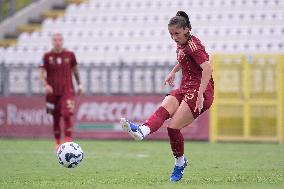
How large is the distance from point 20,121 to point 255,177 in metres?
12.2

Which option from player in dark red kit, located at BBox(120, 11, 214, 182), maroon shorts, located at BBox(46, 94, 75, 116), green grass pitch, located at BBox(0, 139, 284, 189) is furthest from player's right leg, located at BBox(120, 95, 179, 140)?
maroon shorts, located at BBox(46, 94, 75, 116)

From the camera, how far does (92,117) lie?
21594 mm

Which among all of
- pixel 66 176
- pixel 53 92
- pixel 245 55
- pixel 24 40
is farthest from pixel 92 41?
pixel 66 176

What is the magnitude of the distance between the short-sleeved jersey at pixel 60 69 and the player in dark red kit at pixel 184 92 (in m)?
6.73

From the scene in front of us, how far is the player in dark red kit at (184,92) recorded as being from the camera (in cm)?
1009

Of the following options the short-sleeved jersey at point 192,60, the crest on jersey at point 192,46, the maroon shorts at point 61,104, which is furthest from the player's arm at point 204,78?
the maroon shorts at point 61,104

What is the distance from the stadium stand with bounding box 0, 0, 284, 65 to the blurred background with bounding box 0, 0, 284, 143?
32mm

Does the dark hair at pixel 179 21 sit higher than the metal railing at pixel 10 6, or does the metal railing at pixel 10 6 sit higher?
the metal railing at pixel 10 6

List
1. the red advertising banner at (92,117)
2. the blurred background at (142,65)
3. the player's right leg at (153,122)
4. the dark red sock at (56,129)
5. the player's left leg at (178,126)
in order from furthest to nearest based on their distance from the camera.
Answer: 1. the red advertising banner at (92,117)
2. the blurred background at (142,65)
3. the dark red sock at (56,129)
4. the player's left leg at (178,126)
5. the player's right leg at (153,122)

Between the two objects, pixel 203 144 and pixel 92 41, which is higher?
pixel 92 41

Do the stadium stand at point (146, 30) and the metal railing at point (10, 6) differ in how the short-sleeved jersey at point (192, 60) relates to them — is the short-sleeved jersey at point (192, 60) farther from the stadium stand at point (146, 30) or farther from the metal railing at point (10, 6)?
the metal railing at point (10, 6)

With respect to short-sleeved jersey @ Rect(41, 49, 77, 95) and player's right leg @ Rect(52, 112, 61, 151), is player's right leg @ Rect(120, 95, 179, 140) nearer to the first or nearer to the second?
short-sleeved jersey @ Rect(41, 49, 77, 95)

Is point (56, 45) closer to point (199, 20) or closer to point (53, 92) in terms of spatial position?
point (53, 92)

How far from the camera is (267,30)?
Answer: 24188mm
